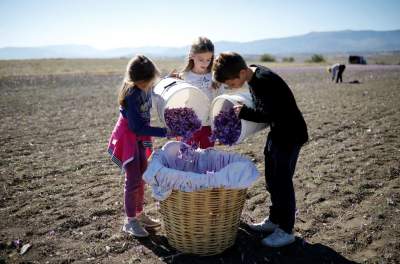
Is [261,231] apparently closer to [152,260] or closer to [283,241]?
[283,241]

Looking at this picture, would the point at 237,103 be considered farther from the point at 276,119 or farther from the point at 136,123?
the point at 136,123

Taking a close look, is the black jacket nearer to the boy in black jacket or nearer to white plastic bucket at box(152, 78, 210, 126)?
the boy in black jacket

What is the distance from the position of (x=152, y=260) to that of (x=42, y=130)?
23.5 ft

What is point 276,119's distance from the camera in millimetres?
3914

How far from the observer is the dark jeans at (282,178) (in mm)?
4059

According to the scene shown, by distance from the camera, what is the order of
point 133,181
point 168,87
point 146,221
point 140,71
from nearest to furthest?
point 140,71 → point 168,87 → point 133,181 → point 146,221

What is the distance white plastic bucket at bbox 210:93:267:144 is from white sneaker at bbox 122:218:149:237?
4.49ft

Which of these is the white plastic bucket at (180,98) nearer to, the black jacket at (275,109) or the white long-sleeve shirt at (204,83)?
the white long-sleeve shirt at (204,83)

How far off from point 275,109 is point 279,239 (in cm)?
136

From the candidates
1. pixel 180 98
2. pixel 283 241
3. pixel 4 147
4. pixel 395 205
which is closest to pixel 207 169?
pixel 180 98

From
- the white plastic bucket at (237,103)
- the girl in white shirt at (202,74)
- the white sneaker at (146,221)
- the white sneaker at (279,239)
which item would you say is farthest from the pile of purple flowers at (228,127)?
the white sneaker at (146,221)

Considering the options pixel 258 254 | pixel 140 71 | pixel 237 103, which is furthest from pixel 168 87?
pixel 258 254

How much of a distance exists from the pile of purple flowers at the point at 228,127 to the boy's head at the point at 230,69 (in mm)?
488

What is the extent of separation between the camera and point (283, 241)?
163 inches
